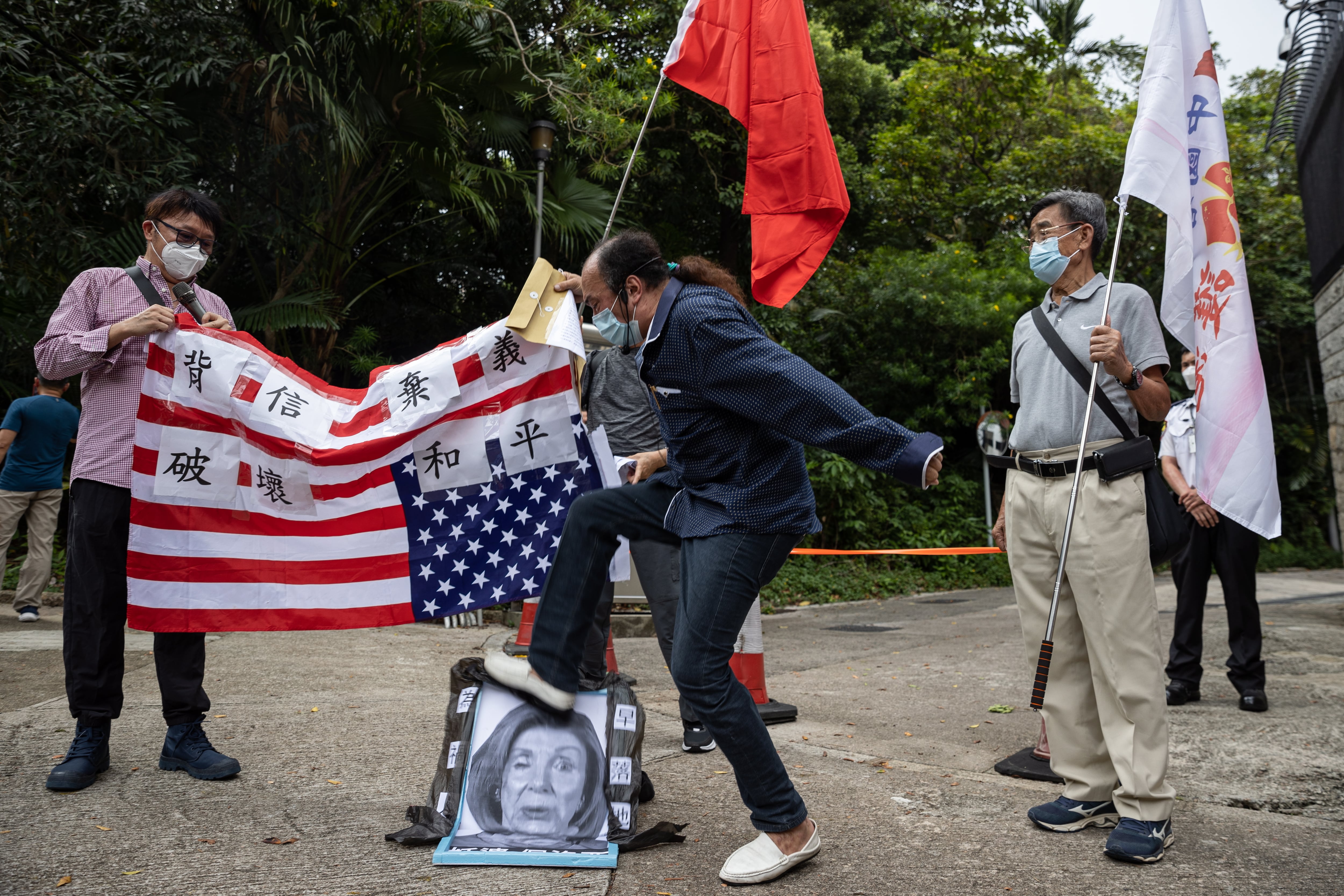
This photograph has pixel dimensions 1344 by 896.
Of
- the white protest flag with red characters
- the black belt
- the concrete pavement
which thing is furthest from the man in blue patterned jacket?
the white protest flag with red characters

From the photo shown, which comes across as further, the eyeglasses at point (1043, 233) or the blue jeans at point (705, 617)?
the eyeglasses at point (1043, 233)

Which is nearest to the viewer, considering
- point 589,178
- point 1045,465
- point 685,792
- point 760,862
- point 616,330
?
point 760,862

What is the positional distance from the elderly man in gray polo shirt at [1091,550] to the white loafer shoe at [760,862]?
0.95 meters

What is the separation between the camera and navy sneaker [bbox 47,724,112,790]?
3404 millimetres

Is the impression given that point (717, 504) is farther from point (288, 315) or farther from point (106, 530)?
point (288, 315)

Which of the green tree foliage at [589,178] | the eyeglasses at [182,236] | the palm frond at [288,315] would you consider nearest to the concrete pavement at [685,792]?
the eyeglasses at [182,236]

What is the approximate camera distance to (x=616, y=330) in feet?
10.3

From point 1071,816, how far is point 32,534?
8004mm

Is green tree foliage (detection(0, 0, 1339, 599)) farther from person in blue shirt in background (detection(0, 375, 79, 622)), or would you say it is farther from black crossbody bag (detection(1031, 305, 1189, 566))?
black crossbody bag (detection(1031, 305, 1189, 566))

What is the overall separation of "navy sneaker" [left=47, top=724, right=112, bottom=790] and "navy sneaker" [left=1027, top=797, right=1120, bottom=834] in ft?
10.7

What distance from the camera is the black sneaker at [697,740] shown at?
4.10 m

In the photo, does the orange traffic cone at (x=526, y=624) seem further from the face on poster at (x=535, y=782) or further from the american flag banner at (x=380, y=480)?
the face on poster at (x=535, y=782)

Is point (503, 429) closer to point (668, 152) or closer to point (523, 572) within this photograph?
point (523, 572)

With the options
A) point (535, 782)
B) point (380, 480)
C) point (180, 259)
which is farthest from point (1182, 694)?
point (180, 259)
